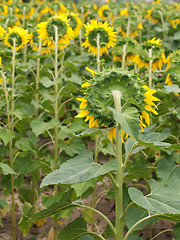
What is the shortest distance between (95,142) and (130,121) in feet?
4.04

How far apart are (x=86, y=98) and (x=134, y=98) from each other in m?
0.16

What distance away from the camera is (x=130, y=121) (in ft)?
3.74

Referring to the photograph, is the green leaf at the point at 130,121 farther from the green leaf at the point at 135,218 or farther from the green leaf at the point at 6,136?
the green leaf at the point at 6,136

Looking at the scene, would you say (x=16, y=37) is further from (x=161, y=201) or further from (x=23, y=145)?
(x=161, y=201)

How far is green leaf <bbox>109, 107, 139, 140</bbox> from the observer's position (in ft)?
3.65

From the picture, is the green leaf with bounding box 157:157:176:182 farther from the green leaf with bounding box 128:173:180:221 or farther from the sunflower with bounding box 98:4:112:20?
the sunflower with bounding box 98:4:112:20

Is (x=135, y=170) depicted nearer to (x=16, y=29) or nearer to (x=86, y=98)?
(x=86, y=98)

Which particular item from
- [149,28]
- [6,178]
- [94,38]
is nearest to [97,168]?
[6,178]

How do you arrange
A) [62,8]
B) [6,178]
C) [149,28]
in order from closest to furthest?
[6,178], [149,28], [62,8]

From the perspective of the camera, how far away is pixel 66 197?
4.42ft

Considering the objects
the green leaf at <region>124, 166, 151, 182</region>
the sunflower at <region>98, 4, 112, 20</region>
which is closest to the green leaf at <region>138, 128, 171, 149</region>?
the green leaf at <region>124, 166, 151, 182</region>

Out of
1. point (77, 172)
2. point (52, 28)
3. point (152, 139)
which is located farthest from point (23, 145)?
point (77, 172)

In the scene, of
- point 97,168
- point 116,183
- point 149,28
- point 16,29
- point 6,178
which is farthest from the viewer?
point 149,28

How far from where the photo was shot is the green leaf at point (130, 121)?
111 centimetres
